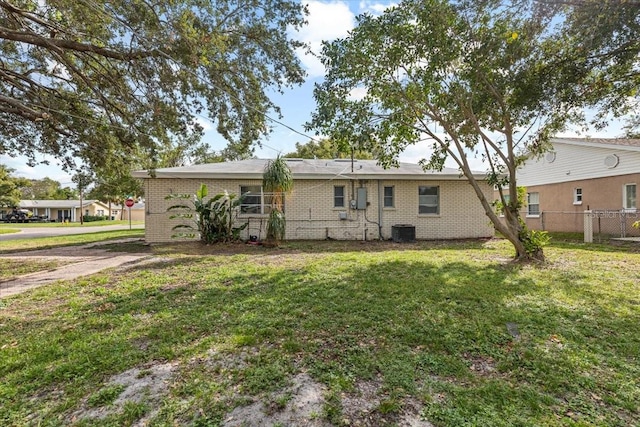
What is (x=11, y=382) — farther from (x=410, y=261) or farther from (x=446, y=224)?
(x=446, y=224)

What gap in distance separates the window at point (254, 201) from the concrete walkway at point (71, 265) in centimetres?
422

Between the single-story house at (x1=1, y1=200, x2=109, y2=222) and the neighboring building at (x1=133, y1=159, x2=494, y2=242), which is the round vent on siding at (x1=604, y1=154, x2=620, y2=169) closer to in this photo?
the neighboring building at (x1=133, y1=159, x2=494, y2=242)

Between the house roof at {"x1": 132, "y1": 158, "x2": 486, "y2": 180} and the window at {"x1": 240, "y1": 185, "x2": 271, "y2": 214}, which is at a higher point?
the house roof at {"x1": 132, "y1": 158, "x2": 486, "y2": 180}

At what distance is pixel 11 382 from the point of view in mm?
2918

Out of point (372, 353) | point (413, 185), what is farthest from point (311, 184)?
point (372, 353)

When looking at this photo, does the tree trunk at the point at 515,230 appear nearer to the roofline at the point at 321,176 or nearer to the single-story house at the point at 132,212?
the roofline at the point at 321,176

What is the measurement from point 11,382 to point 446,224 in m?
14.0

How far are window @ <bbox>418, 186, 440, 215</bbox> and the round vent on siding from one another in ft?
27.8

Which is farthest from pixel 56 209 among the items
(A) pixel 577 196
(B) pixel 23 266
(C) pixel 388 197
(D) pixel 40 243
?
(A) pixel 577 196

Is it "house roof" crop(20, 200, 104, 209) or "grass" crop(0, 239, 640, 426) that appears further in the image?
"house roof" crop(20, 200, 104, 209)

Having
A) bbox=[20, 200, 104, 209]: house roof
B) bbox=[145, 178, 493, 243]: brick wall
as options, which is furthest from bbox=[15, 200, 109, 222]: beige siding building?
bbox=[145, 178, 493, 243]: brick wall

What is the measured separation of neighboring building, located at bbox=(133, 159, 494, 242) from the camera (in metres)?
12.9

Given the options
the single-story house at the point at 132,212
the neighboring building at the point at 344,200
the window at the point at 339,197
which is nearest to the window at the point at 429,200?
the neighboring building at the point at 344,200

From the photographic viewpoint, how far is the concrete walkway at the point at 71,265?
20.9 feet
